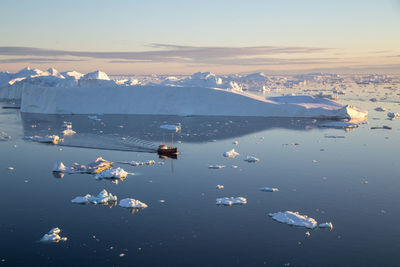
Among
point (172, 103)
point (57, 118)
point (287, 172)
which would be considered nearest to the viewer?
point (287, 172)

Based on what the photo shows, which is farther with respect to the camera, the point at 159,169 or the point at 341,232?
the point at 159,169

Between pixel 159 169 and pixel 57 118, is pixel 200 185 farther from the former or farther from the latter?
pixel 57 118

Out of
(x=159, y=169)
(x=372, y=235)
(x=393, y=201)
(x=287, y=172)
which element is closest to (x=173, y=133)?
(x=159, y=169)

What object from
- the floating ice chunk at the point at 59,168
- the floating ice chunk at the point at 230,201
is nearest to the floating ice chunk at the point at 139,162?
the floating ice chunk at the point at 59,168


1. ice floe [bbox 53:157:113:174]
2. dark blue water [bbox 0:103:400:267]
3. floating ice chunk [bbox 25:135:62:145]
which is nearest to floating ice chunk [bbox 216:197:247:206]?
dark blue water [bbox 0:103:400:267]

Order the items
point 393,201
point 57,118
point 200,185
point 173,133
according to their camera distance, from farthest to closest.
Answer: point 57,118 → point 173,133 → point 200,185 → point 393,201

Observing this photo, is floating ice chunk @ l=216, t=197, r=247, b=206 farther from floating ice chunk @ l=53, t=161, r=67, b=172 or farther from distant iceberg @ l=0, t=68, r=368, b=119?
distant iceberg @ l=0, t=68, r=368, b=119

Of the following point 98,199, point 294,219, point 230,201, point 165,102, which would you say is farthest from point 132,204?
point 165,102
